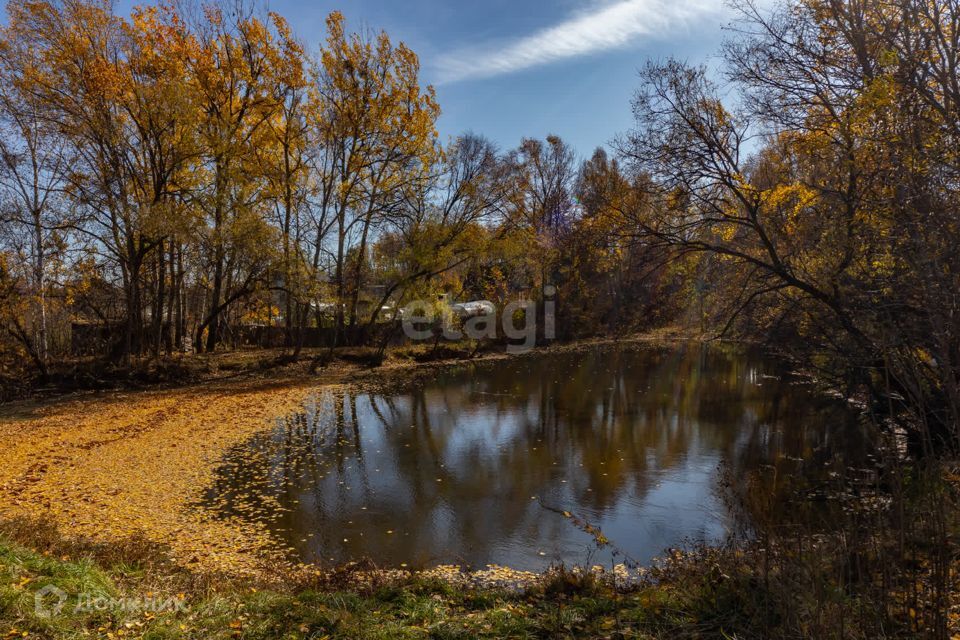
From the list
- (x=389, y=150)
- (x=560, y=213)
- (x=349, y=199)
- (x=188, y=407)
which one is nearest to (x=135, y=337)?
(x=188, y=407)

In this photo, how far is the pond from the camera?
285 inches

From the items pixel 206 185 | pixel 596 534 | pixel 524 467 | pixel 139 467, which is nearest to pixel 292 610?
pixel 596 534

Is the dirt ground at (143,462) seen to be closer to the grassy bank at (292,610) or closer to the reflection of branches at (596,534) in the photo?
the grassy bank at (292,610)

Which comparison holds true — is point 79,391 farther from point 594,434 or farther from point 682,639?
point 682,639

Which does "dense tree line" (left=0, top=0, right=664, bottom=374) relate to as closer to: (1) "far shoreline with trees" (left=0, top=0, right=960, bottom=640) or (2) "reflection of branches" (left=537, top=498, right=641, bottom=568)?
(1) "far shoreline with trees" (left=0, top=0, right=960, bottom=640)

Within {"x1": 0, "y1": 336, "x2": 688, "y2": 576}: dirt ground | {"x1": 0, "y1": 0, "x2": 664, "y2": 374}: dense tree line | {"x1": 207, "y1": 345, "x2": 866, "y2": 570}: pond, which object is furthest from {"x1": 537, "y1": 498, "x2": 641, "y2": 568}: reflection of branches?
{"x1": 0, "y1": 0, "x2": 664, "y2": 374}: dense tree line

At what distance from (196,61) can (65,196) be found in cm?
681

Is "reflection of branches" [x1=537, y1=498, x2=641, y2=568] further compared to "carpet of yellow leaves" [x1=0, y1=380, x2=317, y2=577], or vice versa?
"carpet of yellow leaves" [x1=0, y1=380, x2=317, y2=577]

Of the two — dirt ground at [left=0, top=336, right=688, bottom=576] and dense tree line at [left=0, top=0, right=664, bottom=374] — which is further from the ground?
dense tree line at [left=0, top=0, right=664, bottom=374]

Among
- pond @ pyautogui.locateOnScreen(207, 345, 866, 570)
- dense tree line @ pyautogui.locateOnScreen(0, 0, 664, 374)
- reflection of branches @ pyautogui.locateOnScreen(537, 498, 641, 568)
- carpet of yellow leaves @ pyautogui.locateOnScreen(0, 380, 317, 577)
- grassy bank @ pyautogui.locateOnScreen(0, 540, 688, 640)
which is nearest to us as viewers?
grassy bank @ pyautogui.locateOnScreen(0, 540, 688, 640)

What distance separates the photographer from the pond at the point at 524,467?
23.8 ft

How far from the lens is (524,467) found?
10.4 m

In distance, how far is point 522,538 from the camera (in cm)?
725

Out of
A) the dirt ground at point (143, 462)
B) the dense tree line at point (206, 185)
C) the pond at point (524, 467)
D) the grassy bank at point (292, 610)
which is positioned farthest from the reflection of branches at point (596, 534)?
the dense tree line at point (206, 185)
